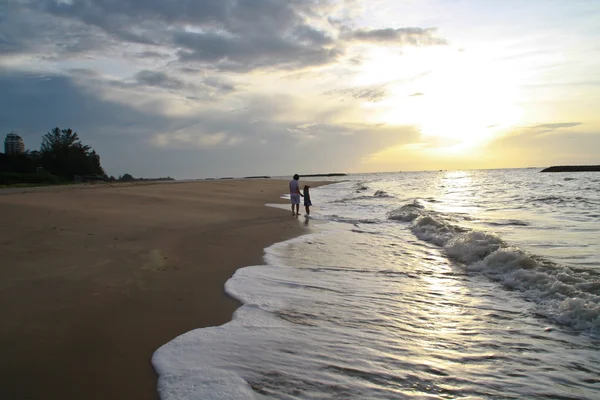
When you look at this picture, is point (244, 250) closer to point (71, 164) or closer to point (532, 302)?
point (532, 302)

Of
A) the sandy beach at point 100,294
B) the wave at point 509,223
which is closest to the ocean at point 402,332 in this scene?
the sandy beach at point 100,294

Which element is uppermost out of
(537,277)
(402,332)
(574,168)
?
(574,168)

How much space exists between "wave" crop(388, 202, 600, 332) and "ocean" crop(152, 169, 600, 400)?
0.02 meters

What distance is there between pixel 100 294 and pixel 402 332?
3.84m

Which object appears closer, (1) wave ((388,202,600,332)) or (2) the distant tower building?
(1) wave ((388,202,600,332))

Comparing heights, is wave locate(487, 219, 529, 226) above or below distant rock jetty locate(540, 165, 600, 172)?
below

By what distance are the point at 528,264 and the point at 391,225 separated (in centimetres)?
784

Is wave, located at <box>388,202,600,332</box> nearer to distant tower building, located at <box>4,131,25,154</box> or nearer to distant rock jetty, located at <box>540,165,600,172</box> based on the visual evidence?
distant tower building, located at <box>4,131,25,154</box>

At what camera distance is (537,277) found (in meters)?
6.26

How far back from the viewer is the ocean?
126 inches

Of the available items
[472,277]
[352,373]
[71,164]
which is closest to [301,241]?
[472,277]

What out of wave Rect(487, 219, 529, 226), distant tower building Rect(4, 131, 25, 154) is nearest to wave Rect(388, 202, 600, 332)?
wave Rect(487, 219, 529, 226)

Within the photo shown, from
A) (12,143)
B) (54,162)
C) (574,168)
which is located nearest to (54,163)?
(54,162)

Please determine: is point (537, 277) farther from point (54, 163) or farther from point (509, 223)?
point (54, 163)
